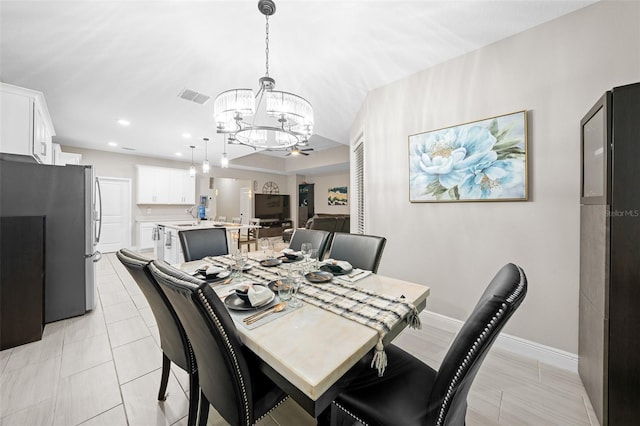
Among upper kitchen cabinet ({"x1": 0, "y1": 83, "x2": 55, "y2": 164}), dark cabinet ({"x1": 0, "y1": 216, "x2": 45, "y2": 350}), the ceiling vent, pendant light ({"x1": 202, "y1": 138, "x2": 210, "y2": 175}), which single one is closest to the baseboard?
dark cabinet ({"x1": 0, "y1": 216, "x2": 45, "y2": 350})

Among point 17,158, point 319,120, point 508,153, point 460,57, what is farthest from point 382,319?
point 17,158

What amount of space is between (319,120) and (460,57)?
2283 millimetres

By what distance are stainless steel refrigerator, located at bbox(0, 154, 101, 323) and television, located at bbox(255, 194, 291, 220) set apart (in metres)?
5.86

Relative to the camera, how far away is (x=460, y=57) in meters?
2.23

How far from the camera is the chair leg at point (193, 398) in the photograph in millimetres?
1205

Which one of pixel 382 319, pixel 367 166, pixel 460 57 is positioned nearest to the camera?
pixel 382 319

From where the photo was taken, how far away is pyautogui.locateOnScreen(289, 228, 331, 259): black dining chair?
223 centimetres

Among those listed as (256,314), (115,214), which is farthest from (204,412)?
(115,214)

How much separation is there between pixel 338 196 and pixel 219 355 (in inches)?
307

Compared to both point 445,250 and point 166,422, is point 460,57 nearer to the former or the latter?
point 445,250

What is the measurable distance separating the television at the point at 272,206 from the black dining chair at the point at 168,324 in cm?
731

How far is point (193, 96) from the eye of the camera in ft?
10.1

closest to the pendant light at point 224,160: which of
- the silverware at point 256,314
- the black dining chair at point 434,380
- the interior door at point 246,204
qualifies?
the interior door at point 246,204

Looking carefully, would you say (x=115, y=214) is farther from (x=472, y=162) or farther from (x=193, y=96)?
(x=472, y=162)
